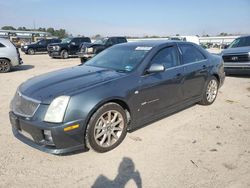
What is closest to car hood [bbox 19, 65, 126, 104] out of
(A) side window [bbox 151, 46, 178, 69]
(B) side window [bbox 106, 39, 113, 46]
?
Result: (A) side window [bbox 151, 46, 178, 69]

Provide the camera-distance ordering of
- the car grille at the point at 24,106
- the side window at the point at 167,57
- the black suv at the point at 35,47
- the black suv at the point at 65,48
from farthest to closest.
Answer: the black suv at the point at 35,47 → the black suv at the point at 65,48 → the side window at the point at 167,57 → the car grille at the point at 24,106

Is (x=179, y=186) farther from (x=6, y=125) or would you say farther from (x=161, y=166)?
(x=6, y=125)

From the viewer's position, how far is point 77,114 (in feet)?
10.6

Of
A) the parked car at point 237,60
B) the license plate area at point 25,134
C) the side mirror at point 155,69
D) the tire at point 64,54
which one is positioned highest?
the side mirror at point 155,69

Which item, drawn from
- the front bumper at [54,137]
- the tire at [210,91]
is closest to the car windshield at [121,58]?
the front bumper at [54,137]

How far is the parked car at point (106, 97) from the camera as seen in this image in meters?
3.22

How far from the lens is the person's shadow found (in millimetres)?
2896

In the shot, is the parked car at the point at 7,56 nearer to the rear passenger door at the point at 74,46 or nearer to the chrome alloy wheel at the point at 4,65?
the chrome alloy wheel at the point at 4,65

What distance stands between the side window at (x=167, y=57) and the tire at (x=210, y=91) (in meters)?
1.37

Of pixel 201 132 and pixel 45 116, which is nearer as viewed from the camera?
pixel 45 116

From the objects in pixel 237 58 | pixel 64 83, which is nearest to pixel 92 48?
pixel 237 58

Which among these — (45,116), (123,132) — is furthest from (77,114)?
(123,132)

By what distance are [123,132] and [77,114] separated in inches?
37.7

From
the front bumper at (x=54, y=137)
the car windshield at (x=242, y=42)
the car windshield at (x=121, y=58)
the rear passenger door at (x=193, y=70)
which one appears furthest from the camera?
the car windshield at (x=242, y=42)
